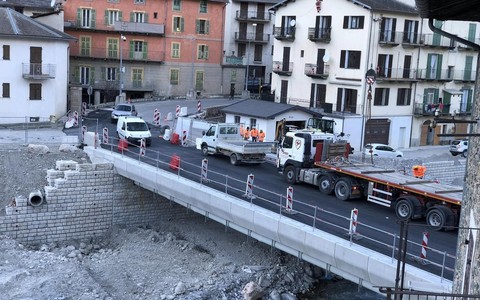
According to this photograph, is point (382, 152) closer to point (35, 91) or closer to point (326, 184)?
point (326, 184)

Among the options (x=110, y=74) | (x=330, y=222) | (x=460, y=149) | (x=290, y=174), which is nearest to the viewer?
(x=330, y=222)

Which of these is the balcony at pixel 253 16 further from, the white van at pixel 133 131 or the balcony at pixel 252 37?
the white van at pixel 133 131

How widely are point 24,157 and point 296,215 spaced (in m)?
19.2

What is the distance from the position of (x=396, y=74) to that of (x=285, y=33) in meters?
10.5

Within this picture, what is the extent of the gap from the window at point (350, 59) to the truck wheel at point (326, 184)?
2276 centimetres

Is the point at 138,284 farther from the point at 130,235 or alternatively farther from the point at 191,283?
the point at 130,235

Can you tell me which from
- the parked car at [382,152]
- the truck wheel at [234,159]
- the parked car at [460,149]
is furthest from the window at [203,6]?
the truck wheel at [234,159]

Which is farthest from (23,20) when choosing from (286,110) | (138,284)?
(138,284)

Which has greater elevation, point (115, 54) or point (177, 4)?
point (177, 4)

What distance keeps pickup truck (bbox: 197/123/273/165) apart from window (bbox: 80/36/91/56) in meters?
29.9

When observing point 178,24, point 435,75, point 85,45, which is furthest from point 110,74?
point 435,75

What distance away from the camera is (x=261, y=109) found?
46.0 meters

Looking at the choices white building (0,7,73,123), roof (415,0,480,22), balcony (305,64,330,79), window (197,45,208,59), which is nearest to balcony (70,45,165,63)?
window (197,45,208,59)

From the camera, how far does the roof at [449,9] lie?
24.3 feet
